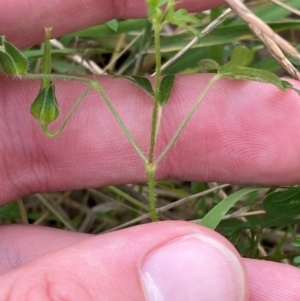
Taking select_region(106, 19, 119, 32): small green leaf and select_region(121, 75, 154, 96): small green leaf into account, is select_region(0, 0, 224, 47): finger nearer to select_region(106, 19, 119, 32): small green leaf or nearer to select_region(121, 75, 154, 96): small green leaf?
select_region(106, 19, 119, 32): small green leaf

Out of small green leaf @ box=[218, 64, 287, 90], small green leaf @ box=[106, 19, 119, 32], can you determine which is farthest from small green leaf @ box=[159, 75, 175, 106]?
small green leaf @ box=[106, 19, 119, 32]

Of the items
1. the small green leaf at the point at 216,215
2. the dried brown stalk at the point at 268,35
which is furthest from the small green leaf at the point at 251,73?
the small green leaf at the point at 216,215

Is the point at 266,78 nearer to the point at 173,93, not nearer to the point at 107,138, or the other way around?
the point at 173,93

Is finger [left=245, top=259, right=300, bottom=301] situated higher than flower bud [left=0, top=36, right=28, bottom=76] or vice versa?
flower bud [left=0, top=36, right=28, bottom=76]

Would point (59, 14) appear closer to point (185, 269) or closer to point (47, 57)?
point (47, 57)

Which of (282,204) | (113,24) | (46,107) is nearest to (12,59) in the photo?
(46,107)
